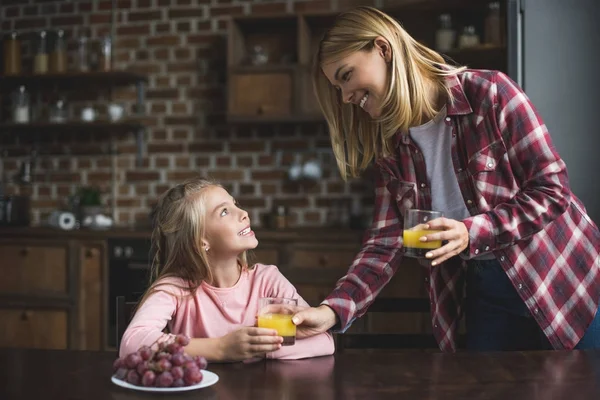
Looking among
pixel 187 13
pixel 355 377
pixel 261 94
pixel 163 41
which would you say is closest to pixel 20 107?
pixel 163 41

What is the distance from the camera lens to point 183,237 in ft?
5.77

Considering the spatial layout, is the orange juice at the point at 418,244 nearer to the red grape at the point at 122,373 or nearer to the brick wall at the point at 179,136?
the red grape at the point at 122,373

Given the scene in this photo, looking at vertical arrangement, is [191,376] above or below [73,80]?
below

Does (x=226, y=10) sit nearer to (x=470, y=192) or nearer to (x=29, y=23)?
(x=29, y=23)

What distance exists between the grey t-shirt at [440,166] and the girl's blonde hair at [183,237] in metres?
0.50

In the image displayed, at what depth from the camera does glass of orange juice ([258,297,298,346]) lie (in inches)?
53.7

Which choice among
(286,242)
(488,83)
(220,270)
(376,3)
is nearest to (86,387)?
(220,270)

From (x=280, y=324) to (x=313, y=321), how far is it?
10 cm

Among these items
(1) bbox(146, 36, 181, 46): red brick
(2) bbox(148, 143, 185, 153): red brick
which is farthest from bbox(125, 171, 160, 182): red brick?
(1) bbox(146, 36, 181, 46): red brick

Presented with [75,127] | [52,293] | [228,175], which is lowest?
[52,293]

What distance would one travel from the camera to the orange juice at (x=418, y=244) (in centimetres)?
146

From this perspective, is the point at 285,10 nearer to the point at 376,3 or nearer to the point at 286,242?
the point at 376,3

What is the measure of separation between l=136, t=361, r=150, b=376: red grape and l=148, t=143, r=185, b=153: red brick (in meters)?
3.11

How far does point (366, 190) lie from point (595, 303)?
7.75 feet
